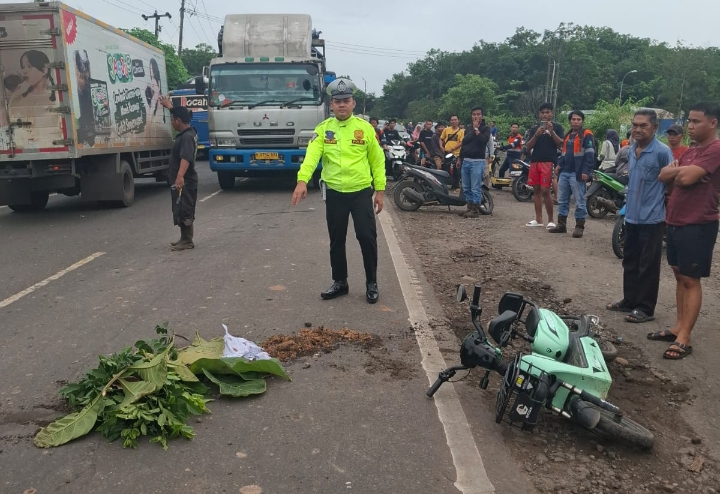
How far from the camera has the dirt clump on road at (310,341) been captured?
4.24 metres

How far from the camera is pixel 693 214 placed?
448 cm

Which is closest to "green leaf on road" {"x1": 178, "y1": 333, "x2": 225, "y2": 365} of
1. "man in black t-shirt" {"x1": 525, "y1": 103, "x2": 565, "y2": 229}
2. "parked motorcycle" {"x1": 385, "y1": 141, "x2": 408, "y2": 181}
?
"man in black t-shirt" {"x1": 525, "y1": 103, "x2": 565, "y2": 229}

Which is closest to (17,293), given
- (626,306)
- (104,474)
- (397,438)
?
(104,474)

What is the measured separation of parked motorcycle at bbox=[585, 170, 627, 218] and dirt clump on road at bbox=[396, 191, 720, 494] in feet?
11.8

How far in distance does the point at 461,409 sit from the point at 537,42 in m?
77.3

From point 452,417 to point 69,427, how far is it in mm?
2002

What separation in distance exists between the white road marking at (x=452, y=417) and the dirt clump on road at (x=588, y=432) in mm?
149

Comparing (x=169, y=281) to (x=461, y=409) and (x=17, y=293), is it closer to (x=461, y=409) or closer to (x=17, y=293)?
(x=17, y=293)

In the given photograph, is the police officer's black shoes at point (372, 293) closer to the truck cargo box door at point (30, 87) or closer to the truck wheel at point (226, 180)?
the truck cargo box door at point (30, 87)

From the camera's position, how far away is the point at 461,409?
3500 millimetres

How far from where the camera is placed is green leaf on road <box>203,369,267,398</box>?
3.56 m

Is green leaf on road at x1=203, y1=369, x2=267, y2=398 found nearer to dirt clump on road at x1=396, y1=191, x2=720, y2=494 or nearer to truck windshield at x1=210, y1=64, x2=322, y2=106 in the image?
dirt clump on road at x1=396, y1=191, x2=720, y2=494

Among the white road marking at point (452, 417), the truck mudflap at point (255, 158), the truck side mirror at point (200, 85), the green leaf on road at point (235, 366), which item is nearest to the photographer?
the white road marking at point (452, 417)

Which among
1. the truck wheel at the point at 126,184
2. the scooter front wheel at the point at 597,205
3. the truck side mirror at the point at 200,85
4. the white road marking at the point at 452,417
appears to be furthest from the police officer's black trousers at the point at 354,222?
the truck side mirror at the point at 200,85
